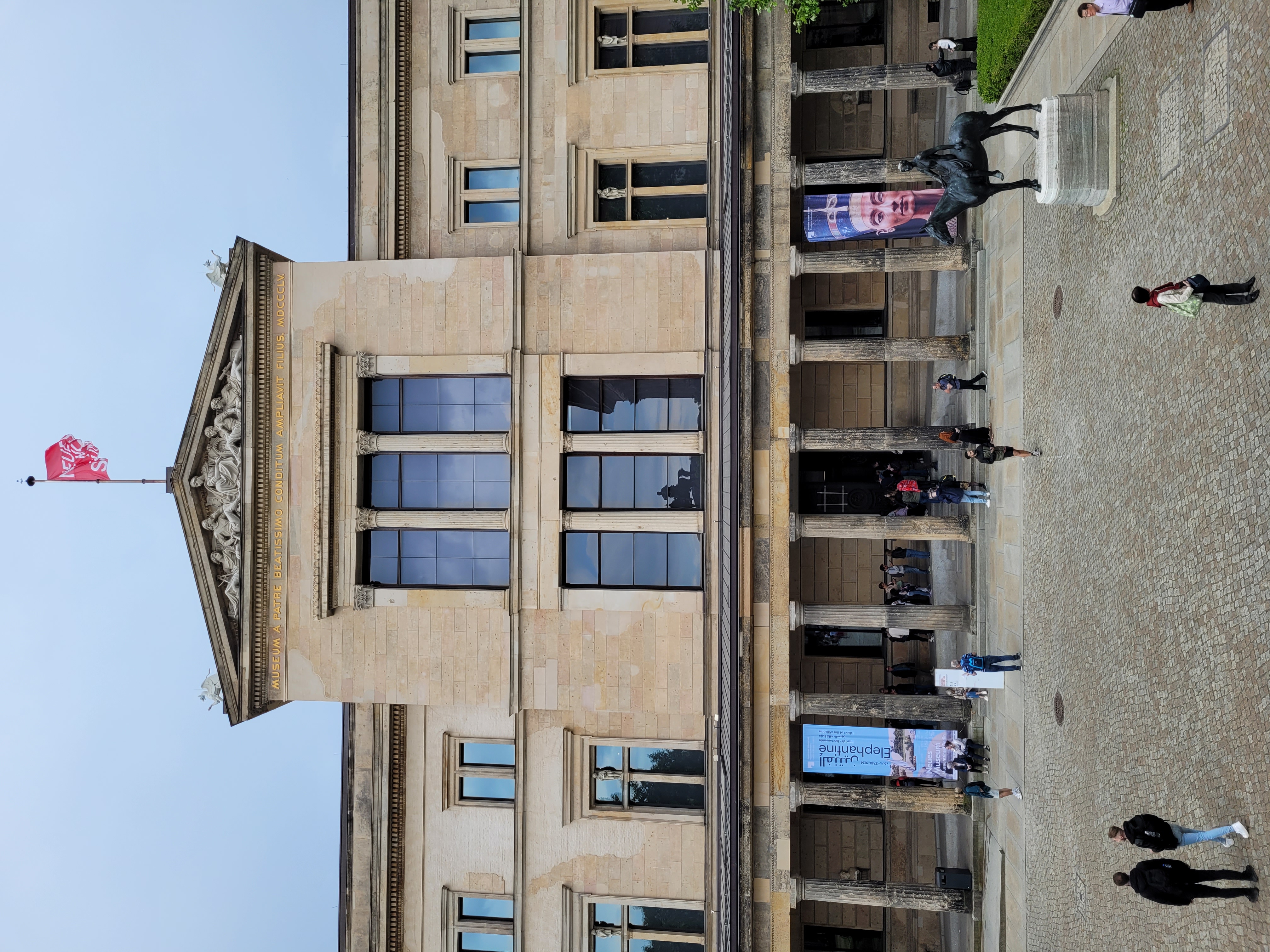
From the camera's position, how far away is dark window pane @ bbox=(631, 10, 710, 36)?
23031 millimetres

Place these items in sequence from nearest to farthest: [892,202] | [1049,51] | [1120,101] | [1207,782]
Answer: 1. [1207,782]
2. [1120,101]
3. [1049,51]
4. [892,202]

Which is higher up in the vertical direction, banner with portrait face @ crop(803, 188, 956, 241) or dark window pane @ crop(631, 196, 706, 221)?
dark window pane @ crop(631, 196, 706, 221)

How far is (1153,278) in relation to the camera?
1308cm

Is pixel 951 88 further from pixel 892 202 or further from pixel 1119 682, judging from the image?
pixel 1119 682

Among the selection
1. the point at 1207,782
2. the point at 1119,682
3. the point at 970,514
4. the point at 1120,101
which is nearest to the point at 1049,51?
the point at 1120,101

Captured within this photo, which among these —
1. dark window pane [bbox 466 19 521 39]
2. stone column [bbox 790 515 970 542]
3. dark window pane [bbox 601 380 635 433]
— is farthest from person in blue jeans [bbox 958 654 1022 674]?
dark window pane [bbox 466 19 521 39]

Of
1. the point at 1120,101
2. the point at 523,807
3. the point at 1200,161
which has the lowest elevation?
the point at 523,807

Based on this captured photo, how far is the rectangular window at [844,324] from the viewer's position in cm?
2597

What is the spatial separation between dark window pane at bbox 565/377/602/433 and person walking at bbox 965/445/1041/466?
8.92m

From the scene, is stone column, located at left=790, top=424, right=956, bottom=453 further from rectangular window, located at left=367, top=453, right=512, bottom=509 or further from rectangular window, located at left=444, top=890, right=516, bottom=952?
rectangular window, located at left=444, top=890, right=516, bottom=952

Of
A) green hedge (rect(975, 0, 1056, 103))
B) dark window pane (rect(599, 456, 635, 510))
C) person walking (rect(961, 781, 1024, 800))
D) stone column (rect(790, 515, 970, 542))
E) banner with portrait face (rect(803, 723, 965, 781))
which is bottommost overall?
person walking (rect(961, 781, 1024, 800))

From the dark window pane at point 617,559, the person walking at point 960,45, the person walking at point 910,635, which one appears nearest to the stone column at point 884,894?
the person walking at point 910,635

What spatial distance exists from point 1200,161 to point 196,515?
22.2 m

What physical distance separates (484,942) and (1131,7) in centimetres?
2506
